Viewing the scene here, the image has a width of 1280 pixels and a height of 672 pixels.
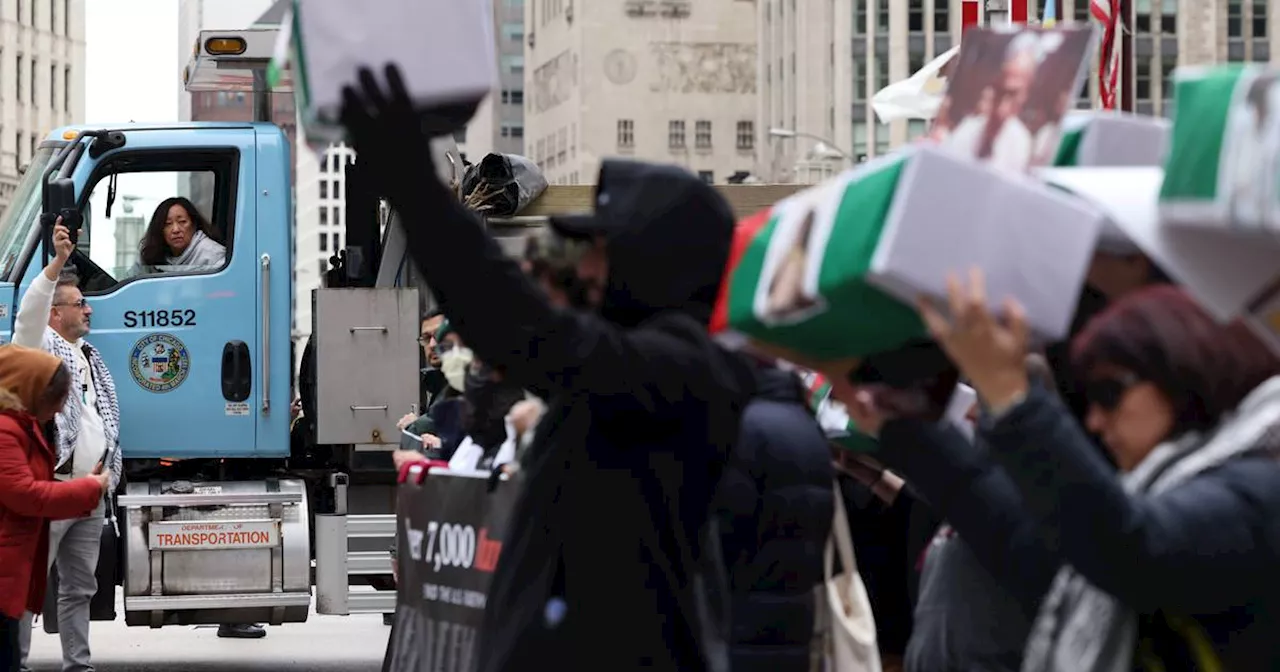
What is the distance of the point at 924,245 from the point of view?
11.2ft

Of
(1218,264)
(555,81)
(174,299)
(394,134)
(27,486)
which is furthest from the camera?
(555,81)

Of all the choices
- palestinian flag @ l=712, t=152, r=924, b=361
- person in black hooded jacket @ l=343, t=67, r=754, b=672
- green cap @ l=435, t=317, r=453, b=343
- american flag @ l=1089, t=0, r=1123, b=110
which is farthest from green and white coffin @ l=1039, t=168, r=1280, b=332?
american flag @ l=1089, t=0, r=1123, b=110

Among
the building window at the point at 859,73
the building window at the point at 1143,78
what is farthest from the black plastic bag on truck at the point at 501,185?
the building window at the point at 859,73

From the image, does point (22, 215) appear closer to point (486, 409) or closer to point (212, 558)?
point (212, 558)

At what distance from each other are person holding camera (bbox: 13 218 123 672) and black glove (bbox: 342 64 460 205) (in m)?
7.55

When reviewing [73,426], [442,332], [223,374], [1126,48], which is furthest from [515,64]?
[442,332]

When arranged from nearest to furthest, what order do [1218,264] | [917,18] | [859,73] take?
1. [1218,264]
2. [917,18]
3. [859,73]

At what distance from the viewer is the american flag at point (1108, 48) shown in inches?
650

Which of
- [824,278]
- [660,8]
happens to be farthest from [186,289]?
[660,8]

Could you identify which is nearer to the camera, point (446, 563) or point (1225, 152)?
point (1225, 152)

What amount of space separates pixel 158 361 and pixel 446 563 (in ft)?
16.3

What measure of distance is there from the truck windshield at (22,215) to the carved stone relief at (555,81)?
135016 mm

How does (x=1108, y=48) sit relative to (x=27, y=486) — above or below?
above

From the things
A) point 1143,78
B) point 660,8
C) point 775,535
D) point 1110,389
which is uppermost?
point 660,8
